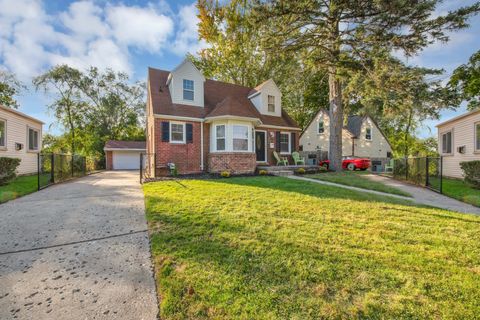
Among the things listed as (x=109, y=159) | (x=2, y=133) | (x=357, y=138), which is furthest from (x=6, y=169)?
(x=357, y=138)

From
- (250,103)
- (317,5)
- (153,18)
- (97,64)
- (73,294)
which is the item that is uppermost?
(97,64)

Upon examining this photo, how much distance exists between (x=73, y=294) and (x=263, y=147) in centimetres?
1311

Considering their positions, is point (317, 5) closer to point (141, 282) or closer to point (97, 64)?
point (141, 282)

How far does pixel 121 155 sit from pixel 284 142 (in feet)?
64.6

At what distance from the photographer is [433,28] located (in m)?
9.62

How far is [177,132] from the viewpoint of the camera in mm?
12094

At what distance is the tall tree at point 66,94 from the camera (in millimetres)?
24234

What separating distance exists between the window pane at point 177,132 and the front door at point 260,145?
4.94 m

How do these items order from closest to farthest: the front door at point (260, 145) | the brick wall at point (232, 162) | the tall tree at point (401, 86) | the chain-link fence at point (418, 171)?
the chain-link fence at point (418, 171), the tall tree at point (401, 86), the brick wall at point (232, 162), the front door at point (260, 145)

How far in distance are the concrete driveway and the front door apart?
33.3ft

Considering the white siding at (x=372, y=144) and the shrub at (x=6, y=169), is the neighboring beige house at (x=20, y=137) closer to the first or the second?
the shrub at (x=6, y=169)

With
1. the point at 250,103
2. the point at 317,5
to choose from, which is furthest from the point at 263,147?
the point at 317,5

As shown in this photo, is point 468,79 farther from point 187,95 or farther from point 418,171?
point 187,95

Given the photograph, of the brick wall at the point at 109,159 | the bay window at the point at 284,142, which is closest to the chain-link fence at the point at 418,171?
the bay window at the point at 284,142
